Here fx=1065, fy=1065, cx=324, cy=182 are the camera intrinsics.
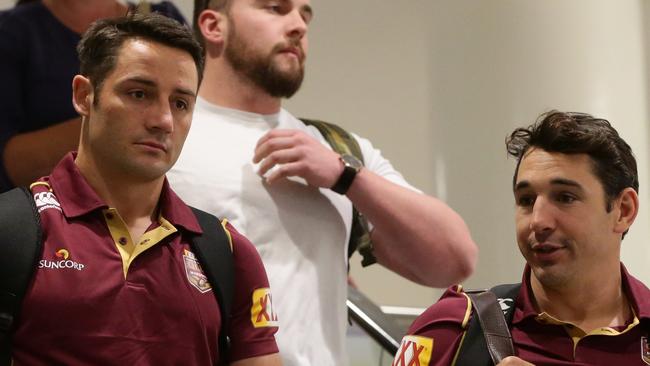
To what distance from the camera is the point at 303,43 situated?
287cm

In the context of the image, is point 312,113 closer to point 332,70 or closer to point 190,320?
point 332,70

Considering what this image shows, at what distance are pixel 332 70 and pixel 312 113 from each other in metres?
0.24

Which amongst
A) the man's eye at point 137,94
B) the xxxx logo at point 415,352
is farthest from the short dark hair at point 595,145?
the man's eye at point 137,94

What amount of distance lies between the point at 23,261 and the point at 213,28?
1327 mm

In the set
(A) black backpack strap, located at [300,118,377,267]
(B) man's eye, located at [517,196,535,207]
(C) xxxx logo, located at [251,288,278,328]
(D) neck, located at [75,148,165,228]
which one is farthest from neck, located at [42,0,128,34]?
(B) man's eye, located at [517,196,535,207]

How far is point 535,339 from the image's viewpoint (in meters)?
2.09

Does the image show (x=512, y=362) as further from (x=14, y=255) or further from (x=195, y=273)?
(x=14, y=255)

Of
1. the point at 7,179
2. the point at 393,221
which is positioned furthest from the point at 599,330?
the point at 7,179

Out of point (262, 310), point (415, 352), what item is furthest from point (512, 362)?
point (262, 310)

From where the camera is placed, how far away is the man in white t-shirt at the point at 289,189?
2.52 m

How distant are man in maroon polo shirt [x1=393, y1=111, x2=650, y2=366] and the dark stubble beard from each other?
767 mm

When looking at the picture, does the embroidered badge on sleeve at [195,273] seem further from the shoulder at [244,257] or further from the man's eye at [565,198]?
the man's eye at [565,198]

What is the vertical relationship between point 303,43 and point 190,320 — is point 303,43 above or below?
above

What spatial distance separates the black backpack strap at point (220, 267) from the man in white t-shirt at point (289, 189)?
0.49 metres
